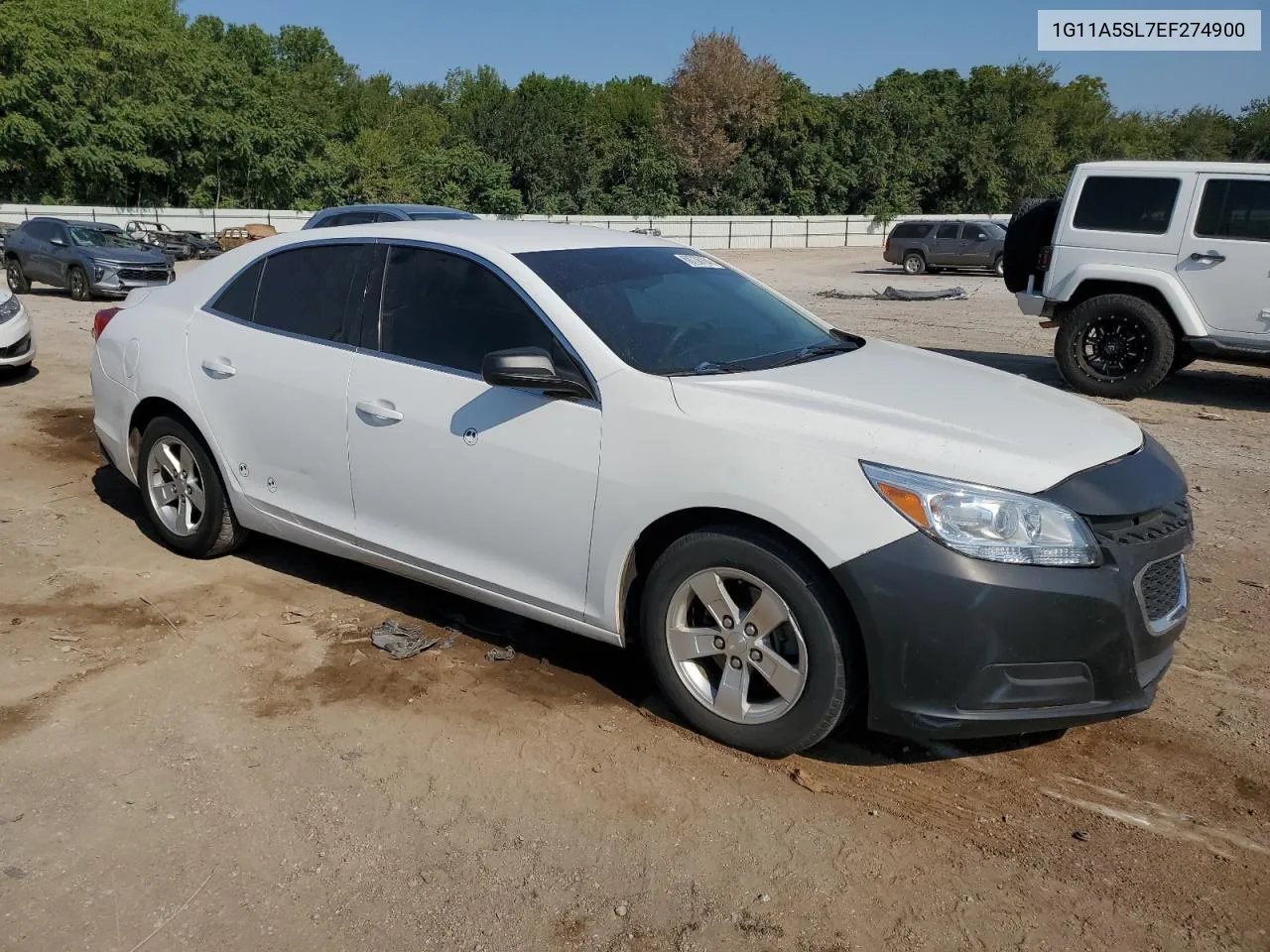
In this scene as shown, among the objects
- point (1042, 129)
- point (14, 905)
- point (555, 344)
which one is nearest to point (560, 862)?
point (14, 905)

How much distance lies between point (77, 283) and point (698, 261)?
57.4 ft

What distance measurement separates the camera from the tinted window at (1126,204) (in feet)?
31.9

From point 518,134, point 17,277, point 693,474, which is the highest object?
point 518,134

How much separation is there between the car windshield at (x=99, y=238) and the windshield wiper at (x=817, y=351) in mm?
18471

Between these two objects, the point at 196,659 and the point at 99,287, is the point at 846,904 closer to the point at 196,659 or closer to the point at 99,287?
the point at 196,659

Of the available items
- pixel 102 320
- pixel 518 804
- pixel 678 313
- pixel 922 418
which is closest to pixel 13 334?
pixel 102 320

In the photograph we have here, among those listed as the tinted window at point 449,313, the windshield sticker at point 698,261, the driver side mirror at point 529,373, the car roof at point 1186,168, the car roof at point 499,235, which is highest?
the car roof at point 1186,168

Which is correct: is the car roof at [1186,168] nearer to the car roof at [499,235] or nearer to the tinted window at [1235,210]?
the tinted window at [1235,210]

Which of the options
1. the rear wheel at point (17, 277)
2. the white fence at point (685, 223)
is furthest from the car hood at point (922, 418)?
the white fence at point (685, 223)

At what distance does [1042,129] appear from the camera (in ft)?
197

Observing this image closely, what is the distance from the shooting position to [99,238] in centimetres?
1969

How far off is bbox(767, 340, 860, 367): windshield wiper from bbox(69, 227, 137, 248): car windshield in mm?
18471

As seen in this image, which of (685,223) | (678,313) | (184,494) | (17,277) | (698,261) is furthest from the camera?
(685,223)

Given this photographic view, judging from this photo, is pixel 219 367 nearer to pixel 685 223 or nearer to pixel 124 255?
pixel 124 255
